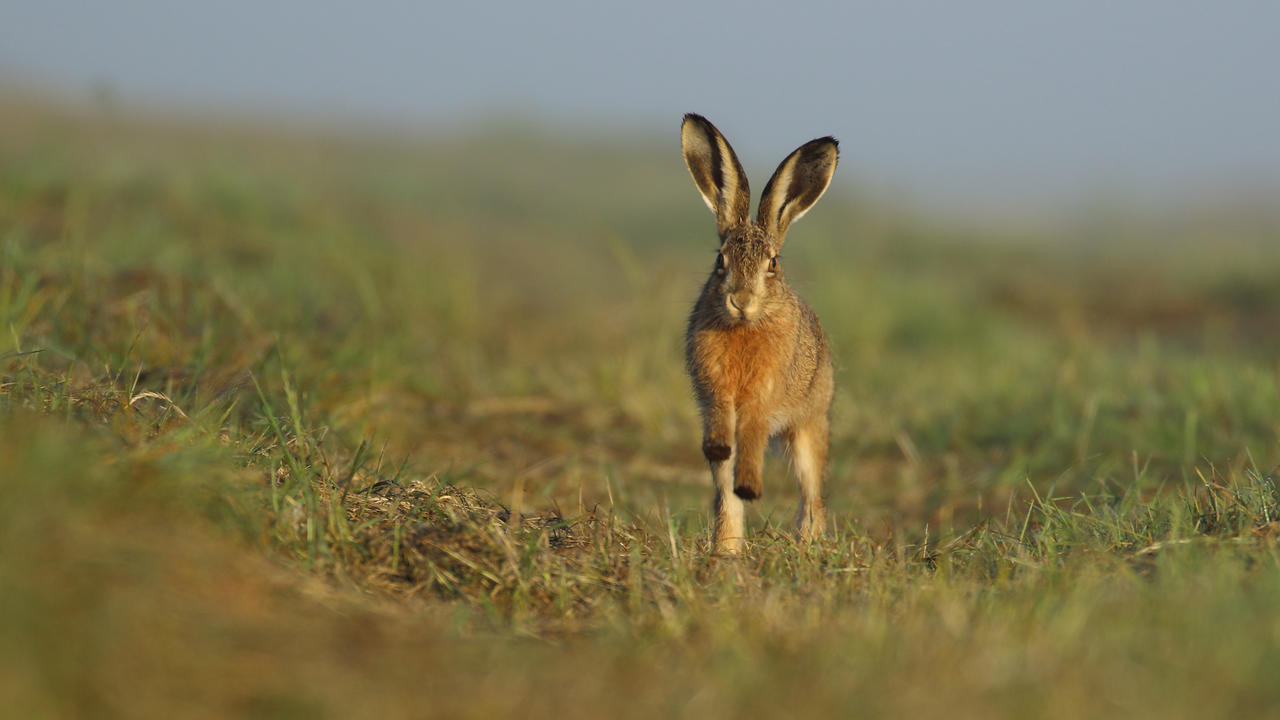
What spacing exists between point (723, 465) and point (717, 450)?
0.44 metres

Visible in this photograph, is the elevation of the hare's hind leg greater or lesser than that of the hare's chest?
lesser

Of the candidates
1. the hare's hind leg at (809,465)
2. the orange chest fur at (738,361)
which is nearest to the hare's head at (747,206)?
the orange chest fur at (738,361)

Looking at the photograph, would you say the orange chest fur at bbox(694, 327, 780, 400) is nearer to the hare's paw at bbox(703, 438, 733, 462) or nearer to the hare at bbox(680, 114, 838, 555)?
the hare at bbox(680, 114, 838, 555)

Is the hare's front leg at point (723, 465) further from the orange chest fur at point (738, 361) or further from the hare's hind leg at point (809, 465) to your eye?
the hare's hind leg at point (809, 465)

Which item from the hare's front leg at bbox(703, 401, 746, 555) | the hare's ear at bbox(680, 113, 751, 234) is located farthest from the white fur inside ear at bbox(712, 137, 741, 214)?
the hare's front leg at bbox(703, 401, 746, 555)

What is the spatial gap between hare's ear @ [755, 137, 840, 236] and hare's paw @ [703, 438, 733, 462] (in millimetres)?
1057

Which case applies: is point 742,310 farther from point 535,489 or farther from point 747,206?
point 535,489

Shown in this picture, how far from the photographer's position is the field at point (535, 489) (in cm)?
238

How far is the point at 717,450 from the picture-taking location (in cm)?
440

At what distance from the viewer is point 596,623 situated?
3184 millimetres

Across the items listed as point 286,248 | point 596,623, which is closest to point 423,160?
point 286,248

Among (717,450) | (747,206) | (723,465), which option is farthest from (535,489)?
(747,206)

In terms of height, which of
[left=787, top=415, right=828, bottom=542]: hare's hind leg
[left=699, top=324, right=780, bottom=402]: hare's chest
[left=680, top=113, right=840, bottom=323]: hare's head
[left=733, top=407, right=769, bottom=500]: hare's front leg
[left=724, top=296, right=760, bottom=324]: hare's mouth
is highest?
[left=680, top=113, right=840, bottom=323]: hare's head

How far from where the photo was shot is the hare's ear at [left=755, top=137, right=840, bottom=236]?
4.74 m
